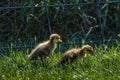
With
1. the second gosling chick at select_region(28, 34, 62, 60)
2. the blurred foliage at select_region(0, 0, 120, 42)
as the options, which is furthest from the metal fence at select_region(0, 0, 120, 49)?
the second gosling chick at select_region(28, 34, 62, 60)

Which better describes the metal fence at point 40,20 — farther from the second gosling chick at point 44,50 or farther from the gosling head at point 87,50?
the gosling head at point 87,50

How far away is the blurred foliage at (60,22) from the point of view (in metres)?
7.41

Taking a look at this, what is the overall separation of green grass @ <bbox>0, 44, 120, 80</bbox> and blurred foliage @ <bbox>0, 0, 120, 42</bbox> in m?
1.37

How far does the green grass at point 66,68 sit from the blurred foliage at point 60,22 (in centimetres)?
137

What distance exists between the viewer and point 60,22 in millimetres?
7570

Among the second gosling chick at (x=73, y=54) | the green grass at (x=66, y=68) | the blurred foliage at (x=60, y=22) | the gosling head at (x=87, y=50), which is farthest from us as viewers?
the blurred foliage at (x=60, y=22)

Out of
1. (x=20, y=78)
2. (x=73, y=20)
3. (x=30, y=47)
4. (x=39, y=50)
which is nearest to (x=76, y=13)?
(x=73, y=20)

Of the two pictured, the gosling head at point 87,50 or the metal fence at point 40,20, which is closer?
the gosling head at point 87,50

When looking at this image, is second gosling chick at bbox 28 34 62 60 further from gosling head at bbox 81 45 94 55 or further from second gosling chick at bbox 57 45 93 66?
gosling head at bbox 81 45 94 55

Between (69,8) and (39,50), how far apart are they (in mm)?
1752

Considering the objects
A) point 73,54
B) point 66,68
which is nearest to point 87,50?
point 73,54

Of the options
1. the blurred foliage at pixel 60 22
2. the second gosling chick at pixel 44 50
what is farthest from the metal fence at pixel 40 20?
the second gosling chick at pixel 44 50

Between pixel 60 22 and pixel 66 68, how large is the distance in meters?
2.05

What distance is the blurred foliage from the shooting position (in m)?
7.41
